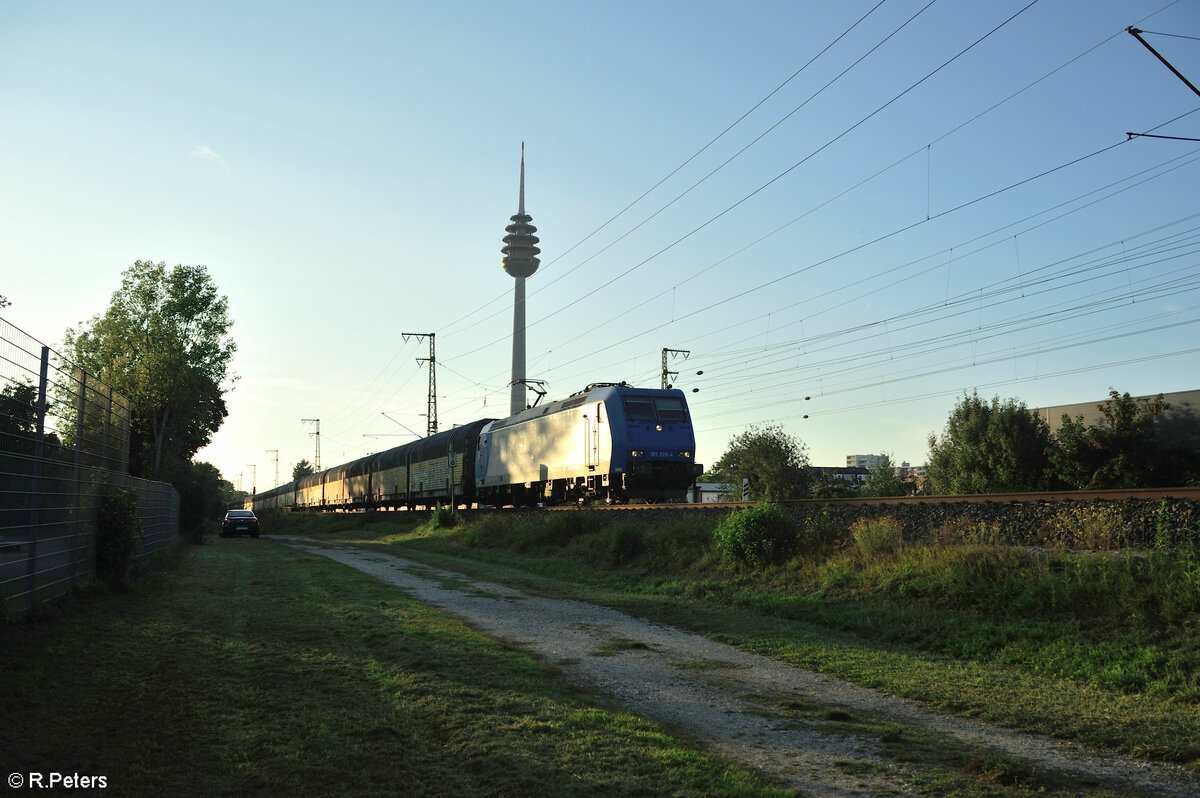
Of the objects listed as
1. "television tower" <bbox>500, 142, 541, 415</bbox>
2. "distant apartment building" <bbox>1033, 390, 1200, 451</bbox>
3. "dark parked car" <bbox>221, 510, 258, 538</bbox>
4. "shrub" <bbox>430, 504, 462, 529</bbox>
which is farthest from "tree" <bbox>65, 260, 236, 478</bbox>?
"television tower" <bbox>500, 142, 541, 415</bbox>

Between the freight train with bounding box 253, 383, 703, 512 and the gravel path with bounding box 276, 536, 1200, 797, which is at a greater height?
the freight train with bounding box 253, 383, 703, 512

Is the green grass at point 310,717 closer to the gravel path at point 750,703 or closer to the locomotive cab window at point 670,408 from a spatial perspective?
the gravel path at point 750,703

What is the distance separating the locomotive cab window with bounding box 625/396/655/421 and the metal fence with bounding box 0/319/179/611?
15.3m


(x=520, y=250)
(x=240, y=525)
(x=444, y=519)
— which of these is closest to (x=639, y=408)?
(x=444, y=519)

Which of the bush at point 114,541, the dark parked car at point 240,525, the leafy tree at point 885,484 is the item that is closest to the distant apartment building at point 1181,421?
the leafy tree at point 885,484

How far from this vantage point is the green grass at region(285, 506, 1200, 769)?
6.91 meters

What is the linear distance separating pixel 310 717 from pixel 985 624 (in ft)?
24.3

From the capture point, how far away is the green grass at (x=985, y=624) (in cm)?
691

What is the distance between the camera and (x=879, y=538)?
43.1 ft

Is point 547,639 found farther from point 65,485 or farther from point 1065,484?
point 1065,484

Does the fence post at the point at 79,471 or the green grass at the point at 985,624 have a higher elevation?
the fence post at the point at 79,471

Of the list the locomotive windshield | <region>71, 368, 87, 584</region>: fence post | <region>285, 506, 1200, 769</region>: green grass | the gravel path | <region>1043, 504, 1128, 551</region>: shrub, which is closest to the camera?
the gravel path

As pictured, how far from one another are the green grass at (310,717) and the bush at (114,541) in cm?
220

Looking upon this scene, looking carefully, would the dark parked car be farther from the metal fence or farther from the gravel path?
the gravel path
